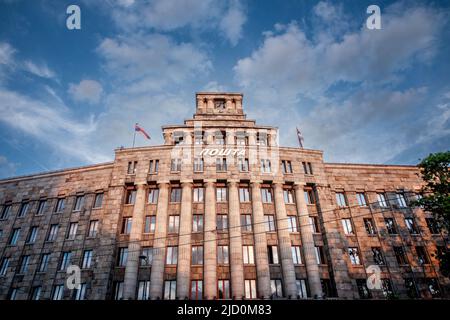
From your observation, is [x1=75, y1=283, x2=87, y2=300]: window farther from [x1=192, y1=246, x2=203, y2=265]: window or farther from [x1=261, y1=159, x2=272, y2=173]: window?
[x1=261, y1=159, x2=272, y2=173]: window

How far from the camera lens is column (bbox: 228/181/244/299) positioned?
91.6ft

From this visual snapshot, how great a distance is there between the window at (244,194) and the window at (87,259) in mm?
19617

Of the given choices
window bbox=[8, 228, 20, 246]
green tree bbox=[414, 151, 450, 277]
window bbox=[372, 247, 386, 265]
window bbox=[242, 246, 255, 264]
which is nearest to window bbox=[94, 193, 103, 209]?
window bbox=[8, 228, 20, 246]

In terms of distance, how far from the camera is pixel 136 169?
35.1 meters

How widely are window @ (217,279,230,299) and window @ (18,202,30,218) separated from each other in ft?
95.3

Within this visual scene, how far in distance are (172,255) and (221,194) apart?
9653mm

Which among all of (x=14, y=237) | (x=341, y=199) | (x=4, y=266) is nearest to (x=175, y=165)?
(x=341, y=199)

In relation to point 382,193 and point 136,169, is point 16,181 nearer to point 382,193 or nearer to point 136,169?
point 136,169

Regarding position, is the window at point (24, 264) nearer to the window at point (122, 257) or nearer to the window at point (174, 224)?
the window at point (122, 257)

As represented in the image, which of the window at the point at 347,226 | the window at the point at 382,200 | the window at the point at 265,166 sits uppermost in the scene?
the window at the point at 265,166

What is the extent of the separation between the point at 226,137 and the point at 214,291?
20149 millimetres

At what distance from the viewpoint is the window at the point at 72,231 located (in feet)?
107

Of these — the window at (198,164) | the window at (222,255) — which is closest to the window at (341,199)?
the window at (222,255)

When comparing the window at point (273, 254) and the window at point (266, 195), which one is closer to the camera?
the window at point (273, 254)
